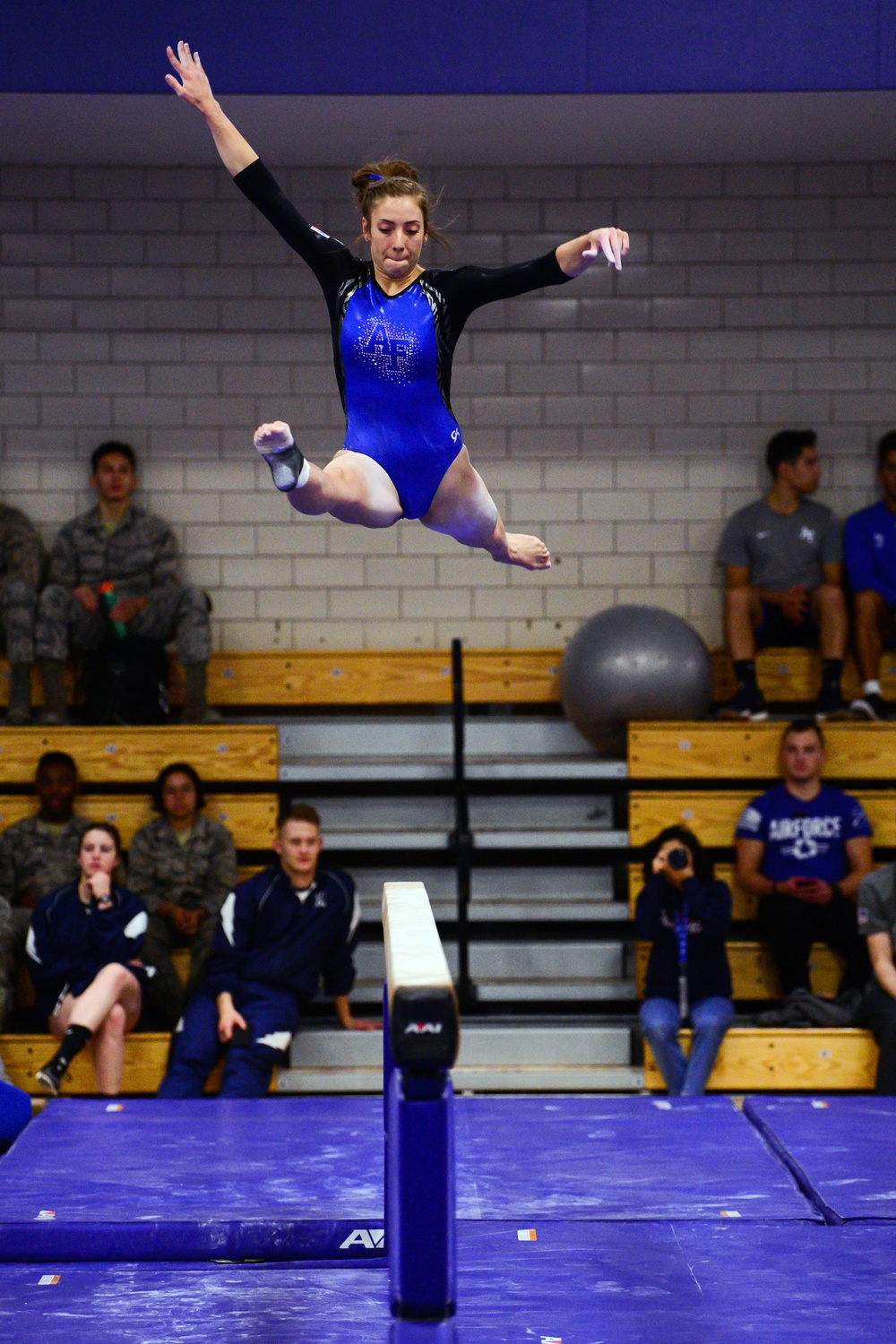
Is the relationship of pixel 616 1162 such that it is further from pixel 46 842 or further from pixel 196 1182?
pixel 46 842

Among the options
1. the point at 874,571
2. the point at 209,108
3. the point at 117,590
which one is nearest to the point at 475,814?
the point at 117,590

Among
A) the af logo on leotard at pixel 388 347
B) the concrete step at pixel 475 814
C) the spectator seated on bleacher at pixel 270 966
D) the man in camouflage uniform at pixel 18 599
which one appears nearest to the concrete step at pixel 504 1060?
the spectator seated on bleacher at pixel 270 966

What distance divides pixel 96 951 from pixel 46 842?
0.80 m

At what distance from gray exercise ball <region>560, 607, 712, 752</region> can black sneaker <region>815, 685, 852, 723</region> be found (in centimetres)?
65

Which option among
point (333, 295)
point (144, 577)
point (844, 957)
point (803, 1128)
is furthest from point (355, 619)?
point (333, 295)

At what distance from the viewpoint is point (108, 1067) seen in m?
5.76

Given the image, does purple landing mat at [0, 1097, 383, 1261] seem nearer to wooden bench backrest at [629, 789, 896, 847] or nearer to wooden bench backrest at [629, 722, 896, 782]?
wooden bench backrest at [629, 789, 896, 847]

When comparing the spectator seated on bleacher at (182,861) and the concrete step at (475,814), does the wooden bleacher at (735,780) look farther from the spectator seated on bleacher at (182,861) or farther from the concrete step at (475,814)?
the spectator seated on bleacher at (182,861)

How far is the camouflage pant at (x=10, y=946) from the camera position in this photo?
5.95 metres

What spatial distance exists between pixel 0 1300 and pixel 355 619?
493 centimetres

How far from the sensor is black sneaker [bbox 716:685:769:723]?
281 inches

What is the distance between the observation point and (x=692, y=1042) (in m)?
5.90

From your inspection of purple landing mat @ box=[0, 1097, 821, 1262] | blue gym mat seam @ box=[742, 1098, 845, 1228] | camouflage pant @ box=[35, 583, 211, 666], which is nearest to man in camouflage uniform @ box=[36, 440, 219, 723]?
camouflage pant @ box=[35, 583, 211, 666]

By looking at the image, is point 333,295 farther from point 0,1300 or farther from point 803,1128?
point 803,1128
